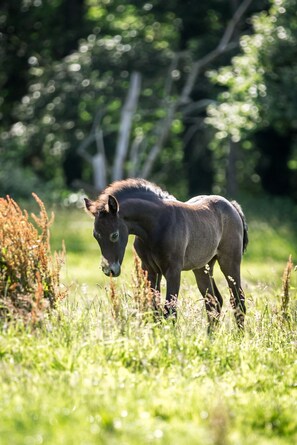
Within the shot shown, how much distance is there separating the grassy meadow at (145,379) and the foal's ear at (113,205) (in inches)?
31.3

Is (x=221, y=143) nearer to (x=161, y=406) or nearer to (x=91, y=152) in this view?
(x=91, y=152)

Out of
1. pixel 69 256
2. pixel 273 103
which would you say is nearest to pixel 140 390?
pixel 69 256

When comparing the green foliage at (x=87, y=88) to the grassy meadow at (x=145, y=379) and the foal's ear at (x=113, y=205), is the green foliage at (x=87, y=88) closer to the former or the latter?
the grassy meadow at (x=145, y=379)

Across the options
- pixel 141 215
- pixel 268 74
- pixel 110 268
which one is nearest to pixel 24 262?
pixel 110 268

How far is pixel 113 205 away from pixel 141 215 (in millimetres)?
508

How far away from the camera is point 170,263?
10180 millimetres

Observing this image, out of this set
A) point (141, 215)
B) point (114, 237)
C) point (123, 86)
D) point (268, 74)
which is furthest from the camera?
point (123, 86)

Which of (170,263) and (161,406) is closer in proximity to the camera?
(161,406)

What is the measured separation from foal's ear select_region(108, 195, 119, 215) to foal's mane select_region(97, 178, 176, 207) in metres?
0.17

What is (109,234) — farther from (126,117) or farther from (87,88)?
(126,117)

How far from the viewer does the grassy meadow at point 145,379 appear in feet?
21.2

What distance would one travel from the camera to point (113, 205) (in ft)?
31.5

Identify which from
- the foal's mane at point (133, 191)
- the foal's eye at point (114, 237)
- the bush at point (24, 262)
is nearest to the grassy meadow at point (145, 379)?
the bush at point (24, 262)

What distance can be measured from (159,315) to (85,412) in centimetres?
292
